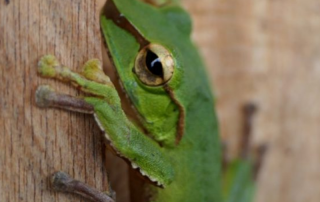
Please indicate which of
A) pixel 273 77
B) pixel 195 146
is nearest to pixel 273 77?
pixel 273 77

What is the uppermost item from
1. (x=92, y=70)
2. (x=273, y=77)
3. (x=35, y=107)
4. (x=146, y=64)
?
(x=273, y=77)

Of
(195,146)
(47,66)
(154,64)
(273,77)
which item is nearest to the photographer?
(47,66)

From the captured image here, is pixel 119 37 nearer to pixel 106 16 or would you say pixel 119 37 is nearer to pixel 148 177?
pixel 106 16

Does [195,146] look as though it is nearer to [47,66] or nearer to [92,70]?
[92,70]

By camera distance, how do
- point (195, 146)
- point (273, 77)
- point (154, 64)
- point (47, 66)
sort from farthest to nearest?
point (273, 77) < point (195, 146) < point (154, 64) < point (47, 66)

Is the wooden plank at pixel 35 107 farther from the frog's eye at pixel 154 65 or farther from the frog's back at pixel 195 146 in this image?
the frog's back at pixel 195 146

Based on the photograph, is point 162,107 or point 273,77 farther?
point 273,77
